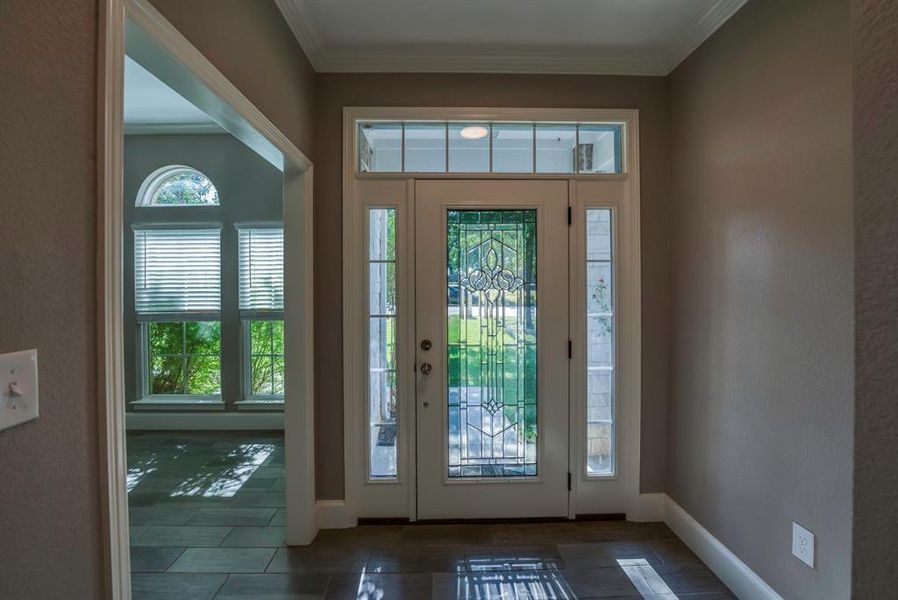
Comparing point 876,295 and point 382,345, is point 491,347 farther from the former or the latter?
point 876,295

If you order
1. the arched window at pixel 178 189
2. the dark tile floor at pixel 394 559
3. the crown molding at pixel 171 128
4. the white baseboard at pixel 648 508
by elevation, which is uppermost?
the crown molding at pixel 171 128

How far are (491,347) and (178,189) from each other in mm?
3661

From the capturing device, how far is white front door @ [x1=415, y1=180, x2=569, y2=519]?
2479 millimetres

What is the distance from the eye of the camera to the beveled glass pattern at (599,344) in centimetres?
252

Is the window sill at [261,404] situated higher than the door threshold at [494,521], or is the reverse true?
the window sill at [261,404]

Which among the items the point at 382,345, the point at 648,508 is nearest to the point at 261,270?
the point at 382,345

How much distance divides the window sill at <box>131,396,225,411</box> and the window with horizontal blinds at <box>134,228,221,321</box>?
31.6 inches

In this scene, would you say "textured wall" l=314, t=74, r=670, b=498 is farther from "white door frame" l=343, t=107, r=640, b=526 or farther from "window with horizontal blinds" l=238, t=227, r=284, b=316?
"window with horizontal blinds" l=238, t=227, r=284, b=316

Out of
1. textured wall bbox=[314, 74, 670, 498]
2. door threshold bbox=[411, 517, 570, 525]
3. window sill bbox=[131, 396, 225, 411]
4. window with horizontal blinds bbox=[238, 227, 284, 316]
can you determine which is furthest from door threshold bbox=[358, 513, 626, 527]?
window sill bbox=[131, 396, 225, 411]

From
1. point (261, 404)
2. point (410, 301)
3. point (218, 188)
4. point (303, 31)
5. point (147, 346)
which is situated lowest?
point (261, 404)

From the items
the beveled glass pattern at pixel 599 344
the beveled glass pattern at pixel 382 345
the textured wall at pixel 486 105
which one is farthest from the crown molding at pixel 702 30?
the beveled glass pattern at pixel 382 345

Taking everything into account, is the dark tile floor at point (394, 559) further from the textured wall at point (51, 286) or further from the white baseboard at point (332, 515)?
the textured wall at point (51, 286)

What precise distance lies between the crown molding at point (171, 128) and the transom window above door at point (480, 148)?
2.42m

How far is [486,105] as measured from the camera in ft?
8.09
